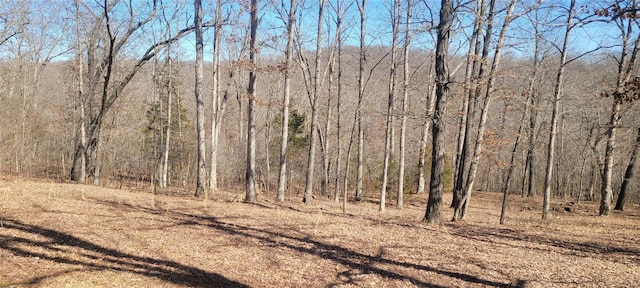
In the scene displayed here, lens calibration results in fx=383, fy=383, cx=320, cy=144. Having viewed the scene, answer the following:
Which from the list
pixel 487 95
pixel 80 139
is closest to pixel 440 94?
pixel 487 95

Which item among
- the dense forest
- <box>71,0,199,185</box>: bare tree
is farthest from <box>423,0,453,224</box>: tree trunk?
<box>71,0,199,185</box>: bare tree

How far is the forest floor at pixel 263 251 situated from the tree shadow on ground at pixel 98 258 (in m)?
0.01

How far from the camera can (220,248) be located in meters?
6.69

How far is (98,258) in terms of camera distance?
18.4ft

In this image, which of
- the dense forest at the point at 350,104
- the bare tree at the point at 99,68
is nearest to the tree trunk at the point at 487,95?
the dense forest at the point at 350,104

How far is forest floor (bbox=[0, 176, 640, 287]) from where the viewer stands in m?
5.34

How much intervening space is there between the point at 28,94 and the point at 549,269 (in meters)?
31.1

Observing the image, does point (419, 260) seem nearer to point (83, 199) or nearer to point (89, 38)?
point (83, 199)

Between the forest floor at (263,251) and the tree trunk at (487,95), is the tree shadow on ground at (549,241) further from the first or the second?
the tree trunk at (487,95)

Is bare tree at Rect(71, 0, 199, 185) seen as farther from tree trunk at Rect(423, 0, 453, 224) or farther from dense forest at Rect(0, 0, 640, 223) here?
tree trunk at Rect(423, 0, 453, 224)

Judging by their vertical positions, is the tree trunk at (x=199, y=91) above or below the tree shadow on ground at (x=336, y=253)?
above

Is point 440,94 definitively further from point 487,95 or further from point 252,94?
point 252,94

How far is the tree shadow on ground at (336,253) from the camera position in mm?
5691

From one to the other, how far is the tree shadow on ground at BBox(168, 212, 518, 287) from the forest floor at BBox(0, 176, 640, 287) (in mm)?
21
